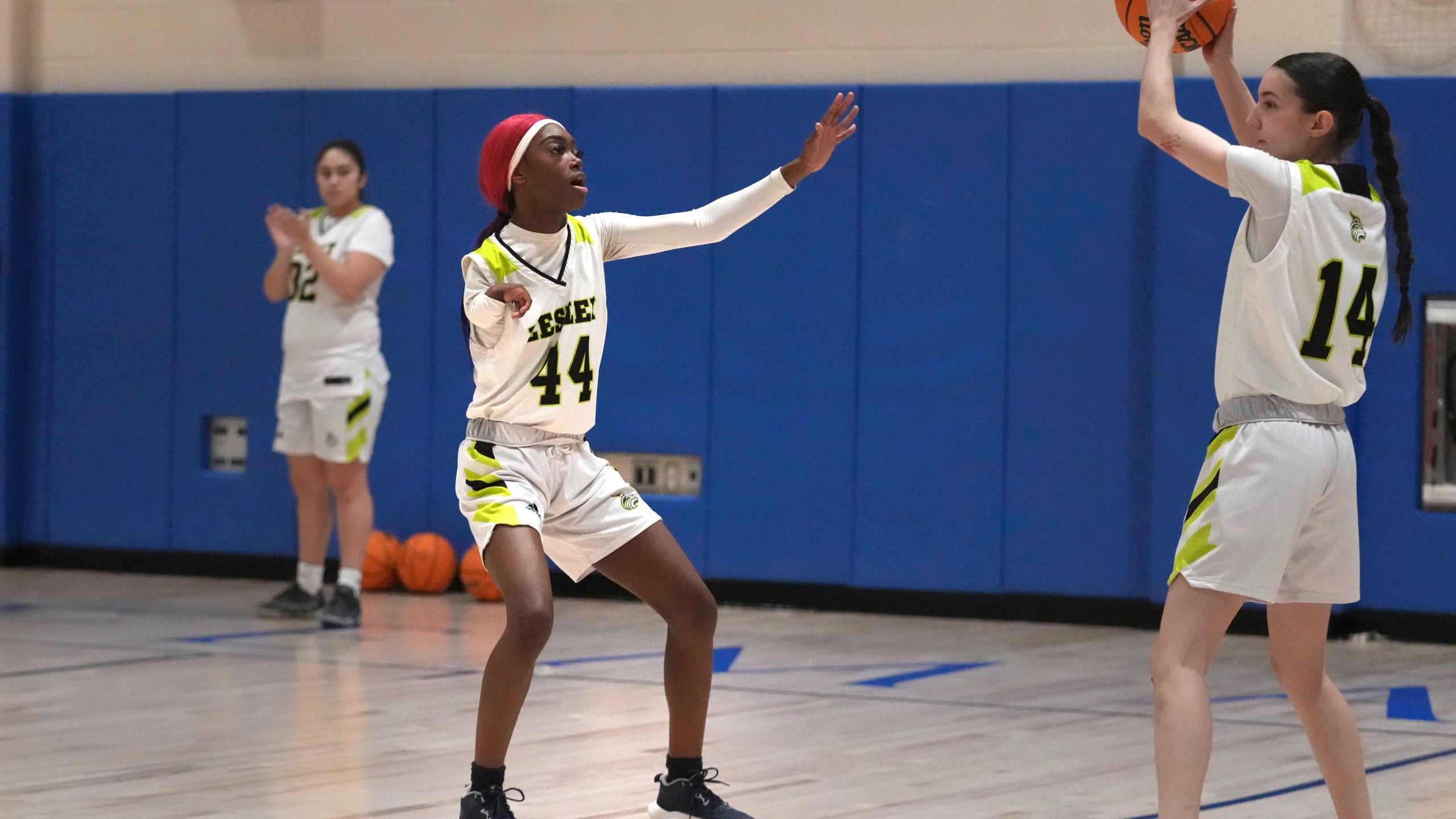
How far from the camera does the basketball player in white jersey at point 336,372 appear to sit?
7906 millimetres

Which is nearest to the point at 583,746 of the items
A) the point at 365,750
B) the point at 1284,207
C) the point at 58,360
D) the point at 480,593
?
the point at 365,750

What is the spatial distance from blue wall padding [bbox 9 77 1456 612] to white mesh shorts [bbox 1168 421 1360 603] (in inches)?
181

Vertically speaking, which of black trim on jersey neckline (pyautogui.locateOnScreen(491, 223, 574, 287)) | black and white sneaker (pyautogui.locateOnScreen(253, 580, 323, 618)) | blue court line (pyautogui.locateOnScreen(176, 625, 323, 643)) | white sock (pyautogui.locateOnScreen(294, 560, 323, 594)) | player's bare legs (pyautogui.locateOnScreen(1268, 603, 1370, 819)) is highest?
black trim on jersey neckline (pyautogui.locateOnScreen(491, 223, 574, 287))

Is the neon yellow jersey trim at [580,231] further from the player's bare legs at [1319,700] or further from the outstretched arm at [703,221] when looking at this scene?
the player's bare legs at [1319,700]

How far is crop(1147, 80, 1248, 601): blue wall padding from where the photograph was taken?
8109 millimetres

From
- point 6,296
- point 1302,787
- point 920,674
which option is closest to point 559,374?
point 1302,787

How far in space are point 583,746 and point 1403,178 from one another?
468cm

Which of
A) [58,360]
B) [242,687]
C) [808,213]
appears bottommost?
[242,687]

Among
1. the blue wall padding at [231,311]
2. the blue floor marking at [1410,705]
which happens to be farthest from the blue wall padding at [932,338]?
the blue wall padding at [231,311]

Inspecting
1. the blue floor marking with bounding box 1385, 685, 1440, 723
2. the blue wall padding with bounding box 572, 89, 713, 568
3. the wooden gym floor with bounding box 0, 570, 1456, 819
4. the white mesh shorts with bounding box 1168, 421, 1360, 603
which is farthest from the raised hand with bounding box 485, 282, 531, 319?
the blue wall padding with bounding box 572, 89, 713, 568

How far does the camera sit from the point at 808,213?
884 centimetres

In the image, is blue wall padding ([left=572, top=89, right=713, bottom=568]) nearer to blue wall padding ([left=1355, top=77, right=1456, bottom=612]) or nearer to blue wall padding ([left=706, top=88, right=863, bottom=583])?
blue wall padding ([left=706, top=88, right=863, bottom=583])

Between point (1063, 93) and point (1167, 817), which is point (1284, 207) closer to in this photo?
point (1167, 817)

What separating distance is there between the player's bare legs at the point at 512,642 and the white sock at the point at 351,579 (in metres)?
3.99
